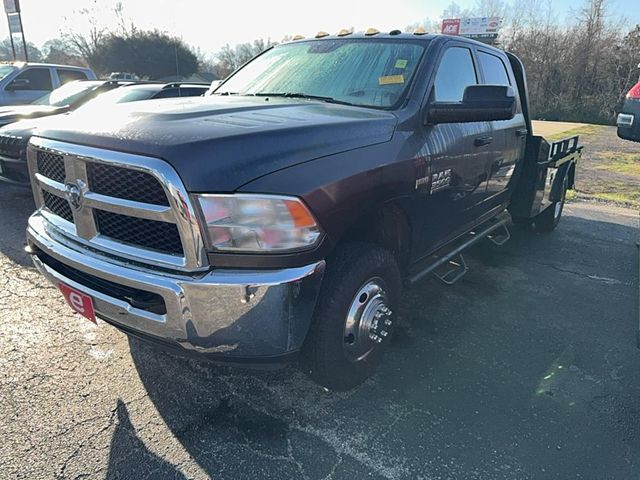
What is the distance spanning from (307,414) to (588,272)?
146 inches

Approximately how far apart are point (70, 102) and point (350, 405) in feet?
27.3

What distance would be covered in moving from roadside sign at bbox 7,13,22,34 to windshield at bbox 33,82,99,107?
43.1 ft

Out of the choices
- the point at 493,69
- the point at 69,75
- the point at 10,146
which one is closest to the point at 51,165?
the point at 493,69

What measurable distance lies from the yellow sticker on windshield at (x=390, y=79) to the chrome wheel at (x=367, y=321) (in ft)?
4.16

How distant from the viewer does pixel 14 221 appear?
18.4 feet

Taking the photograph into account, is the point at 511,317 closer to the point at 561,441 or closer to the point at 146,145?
the point at 561,441

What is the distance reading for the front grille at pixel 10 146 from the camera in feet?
17.5

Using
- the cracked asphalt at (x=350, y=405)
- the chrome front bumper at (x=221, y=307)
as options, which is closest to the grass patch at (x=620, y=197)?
the cracked asphalt at (x=350, y=405)

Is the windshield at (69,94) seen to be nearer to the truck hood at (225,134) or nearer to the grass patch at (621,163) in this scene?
the truck hood at (225,134)

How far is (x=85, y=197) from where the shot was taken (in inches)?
85.0

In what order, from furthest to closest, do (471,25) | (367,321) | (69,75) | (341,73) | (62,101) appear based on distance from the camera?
(471,25) < (69,75) < (62,101) < (341,73) < (367,321)

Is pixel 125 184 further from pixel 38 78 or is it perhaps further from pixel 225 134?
pixel 38 78

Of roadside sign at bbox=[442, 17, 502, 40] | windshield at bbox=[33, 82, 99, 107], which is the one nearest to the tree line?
roadside sign at bbox=[442, 17, 502, 40]

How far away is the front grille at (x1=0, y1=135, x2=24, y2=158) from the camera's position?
17.5 ft
